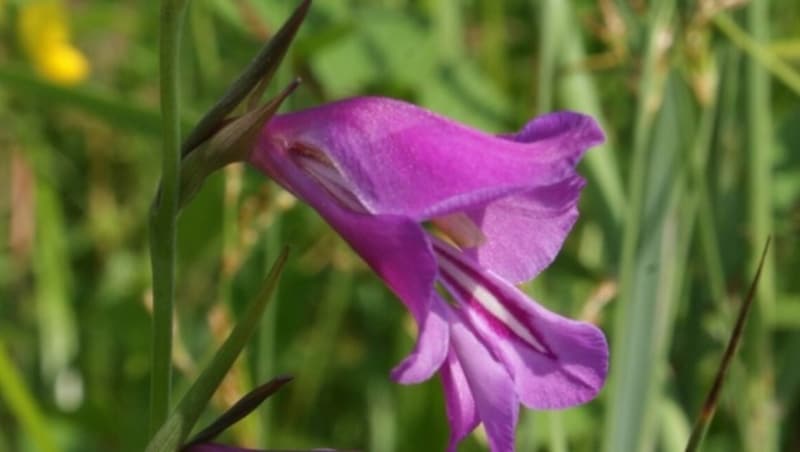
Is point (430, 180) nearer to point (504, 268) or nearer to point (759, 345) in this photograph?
point (504, 268)

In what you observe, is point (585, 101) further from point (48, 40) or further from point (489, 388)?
point (48, 40)

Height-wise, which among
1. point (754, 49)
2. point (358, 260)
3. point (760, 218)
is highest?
point (754, 49)

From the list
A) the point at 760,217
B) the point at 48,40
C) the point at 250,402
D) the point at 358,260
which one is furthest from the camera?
the point at 48,40

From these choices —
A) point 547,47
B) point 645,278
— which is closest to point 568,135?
point 645,278

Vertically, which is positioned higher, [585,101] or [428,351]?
[428,351]

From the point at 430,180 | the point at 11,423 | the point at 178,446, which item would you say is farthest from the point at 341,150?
the point at 11,423

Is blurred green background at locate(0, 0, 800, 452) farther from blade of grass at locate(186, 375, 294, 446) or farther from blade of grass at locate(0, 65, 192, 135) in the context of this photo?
blade of grass at locate(186, 375, 294, 446)
